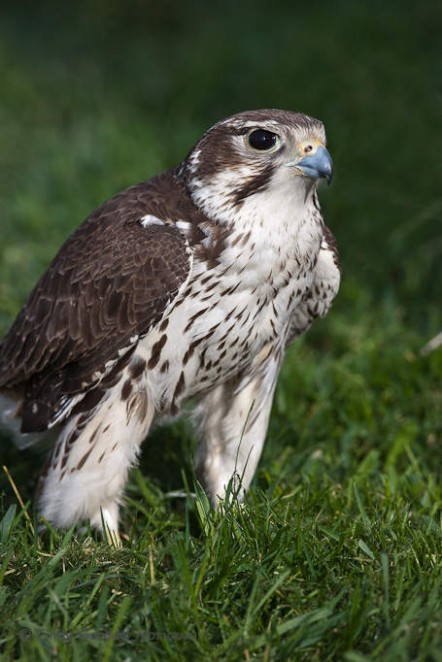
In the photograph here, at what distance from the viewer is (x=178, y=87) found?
859 cm

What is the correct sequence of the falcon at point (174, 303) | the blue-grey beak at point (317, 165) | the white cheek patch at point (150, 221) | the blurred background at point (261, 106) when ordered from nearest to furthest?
the blue-grey beak at point (317, 165) < the falcon at point (174, 303) < the white cheek patch at point (150, 221) < the blurred background at point (261, 106)

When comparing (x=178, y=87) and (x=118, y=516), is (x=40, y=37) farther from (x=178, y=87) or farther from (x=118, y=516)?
(x=118, y=516)

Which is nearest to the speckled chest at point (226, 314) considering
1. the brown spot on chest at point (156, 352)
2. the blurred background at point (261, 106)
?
the brown spot on chest at point (156, 352)

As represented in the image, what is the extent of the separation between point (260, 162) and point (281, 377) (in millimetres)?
1747

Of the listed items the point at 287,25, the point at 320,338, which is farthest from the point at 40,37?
the point at 320,338

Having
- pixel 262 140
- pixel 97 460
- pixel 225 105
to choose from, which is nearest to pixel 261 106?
pixel 225 105

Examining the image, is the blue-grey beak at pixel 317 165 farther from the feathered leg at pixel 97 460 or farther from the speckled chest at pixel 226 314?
the feathered leg at pixel 97 460

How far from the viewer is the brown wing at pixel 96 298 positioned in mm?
3367

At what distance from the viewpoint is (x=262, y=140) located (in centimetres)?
338

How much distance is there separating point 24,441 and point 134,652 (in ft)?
4.69

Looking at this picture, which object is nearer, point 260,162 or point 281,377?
point 260,162

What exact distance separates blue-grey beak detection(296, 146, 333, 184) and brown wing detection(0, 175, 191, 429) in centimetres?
49

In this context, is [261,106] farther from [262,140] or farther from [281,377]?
[262,140]

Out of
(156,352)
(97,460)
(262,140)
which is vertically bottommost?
(97,460)
